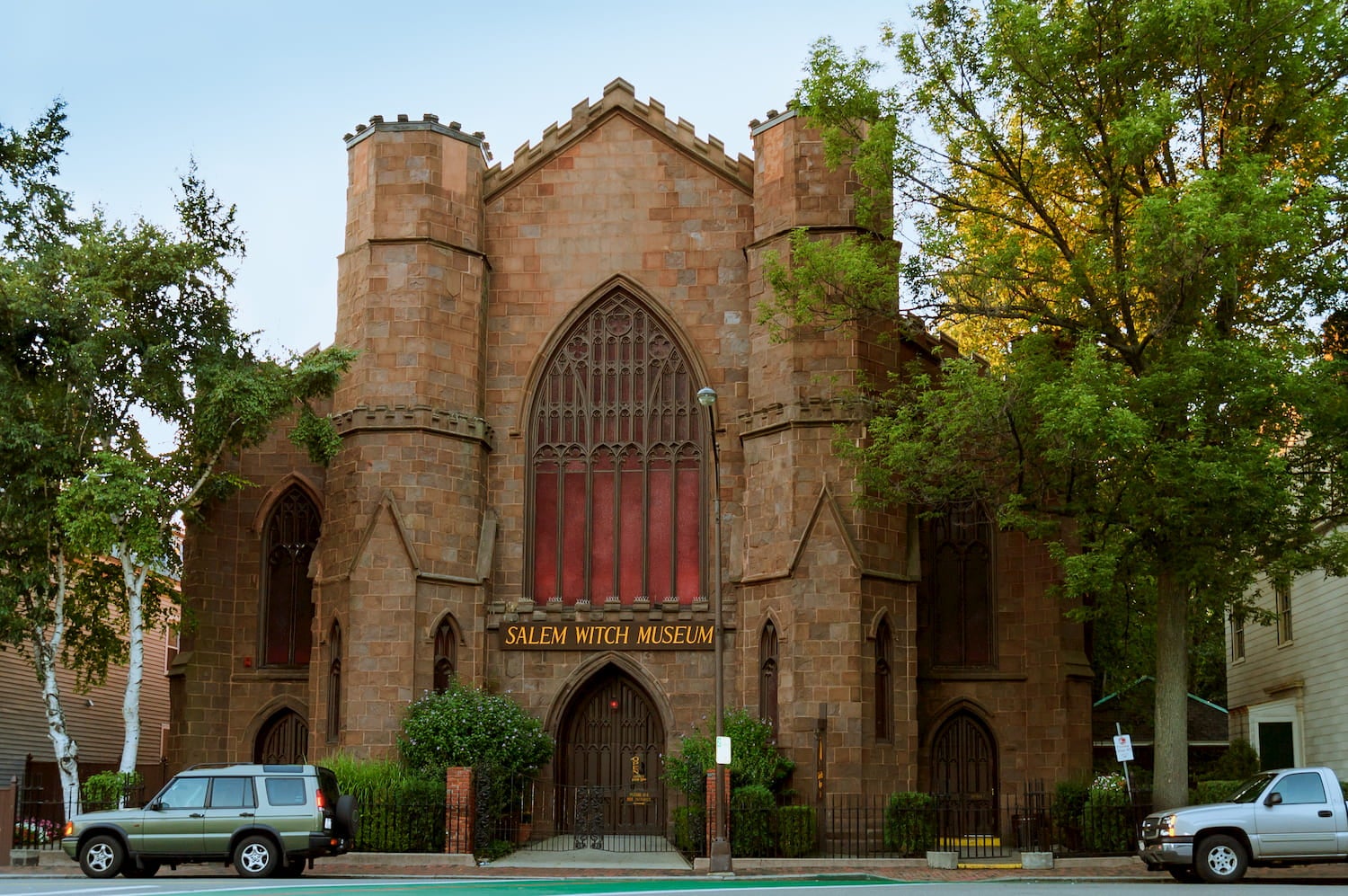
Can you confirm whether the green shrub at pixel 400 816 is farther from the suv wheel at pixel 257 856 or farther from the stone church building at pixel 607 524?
the suv wheel at pixel 257 856

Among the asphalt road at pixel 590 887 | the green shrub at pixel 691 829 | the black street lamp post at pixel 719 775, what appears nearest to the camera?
the asphalt road at pixel 590 887

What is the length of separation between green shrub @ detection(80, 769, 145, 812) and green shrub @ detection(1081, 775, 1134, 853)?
15.9 m

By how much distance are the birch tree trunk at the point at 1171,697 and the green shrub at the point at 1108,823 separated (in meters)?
1.02

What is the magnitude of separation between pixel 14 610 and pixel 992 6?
779 inches

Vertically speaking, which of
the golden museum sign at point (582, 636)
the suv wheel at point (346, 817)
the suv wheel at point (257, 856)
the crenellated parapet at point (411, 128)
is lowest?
the suv wheel at point (257, 856)

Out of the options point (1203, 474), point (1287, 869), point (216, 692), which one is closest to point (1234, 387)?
point (1203, 474)

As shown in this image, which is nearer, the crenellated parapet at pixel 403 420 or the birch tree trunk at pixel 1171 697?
the birch tree trunk at pixel 1171 697

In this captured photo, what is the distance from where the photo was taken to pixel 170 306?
28875mm

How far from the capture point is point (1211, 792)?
2586 cm

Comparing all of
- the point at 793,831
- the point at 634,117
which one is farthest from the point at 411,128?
the point at 793,831

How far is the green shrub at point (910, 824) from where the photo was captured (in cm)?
2705

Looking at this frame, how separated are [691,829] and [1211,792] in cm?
871

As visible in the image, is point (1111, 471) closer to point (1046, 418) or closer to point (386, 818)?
point (1046, 418)

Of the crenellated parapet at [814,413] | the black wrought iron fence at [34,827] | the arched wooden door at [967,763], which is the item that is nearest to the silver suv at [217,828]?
the black wrought iron fence at [34,827]
